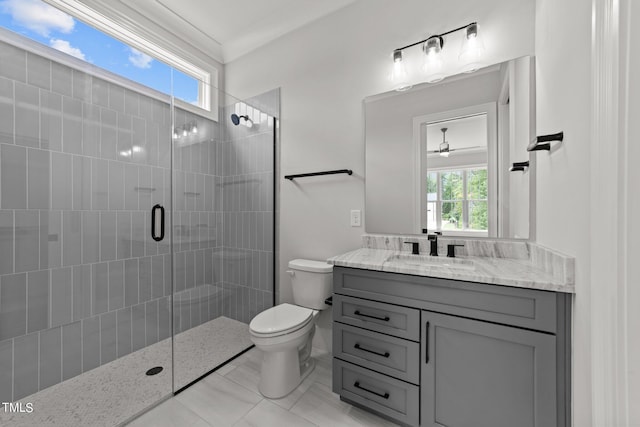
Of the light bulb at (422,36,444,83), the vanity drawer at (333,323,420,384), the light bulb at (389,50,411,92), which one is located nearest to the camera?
the vanity drawer at (333,323,420,384)

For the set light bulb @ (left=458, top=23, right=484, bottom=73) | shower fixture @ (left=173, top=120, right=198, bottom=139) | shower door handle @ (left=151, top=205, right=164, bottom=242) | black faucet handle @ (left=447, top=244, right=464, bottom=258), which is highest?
light bulb @ (left=458, top=23, right=484, bottom=73)

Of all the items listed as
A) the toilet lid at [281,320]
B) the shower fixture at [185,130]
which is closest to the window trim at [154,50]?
the shower fixture at [185,130]

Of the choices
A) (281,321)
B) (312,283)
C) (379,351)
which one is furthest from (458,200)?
(281,321)

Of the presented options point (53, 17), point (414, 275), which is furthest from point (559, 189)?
point (53, 17)

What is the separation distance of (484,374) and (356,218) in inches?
45.6

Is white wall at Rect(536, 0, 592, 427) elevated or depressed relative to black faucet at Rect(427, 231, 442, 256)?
elevated

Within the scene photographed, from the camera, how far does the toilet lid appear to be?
60.4 inches

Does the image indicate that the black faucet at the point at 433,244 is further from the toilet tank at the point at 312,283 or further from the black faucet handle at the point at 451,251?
the toilet tank at the point at 312,283

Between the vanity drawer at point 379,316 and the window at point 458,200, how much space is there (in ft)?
2.25

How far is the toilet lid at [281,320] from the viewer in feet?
5.03

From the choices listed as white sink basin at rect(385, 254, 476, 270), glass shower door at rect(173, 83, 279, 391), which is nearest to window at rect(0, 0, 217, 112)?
glass shower door at rect(173, 83, 279, 391)

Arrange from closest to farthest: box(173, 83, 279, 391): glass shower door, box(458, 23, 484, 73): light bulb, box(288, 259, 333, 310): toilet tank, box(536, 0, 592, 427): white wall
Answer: box(536, 0, 592, 427): white wall
box(458, 23, 484, 73): light bulb
box(288, 259, 333, 310): toilet tank
box(173, 83, 279, 391): glass shower door

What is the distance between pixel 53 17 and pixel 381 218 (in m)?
2.52

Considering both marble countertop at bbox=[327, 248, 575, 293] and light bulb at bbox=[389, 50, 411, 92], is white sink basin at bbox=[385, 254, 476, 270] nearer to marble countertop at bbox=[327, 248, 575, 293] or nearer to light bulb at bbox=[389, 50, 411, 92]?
marble countertop at bbox=[327, 248, 575, 293]
